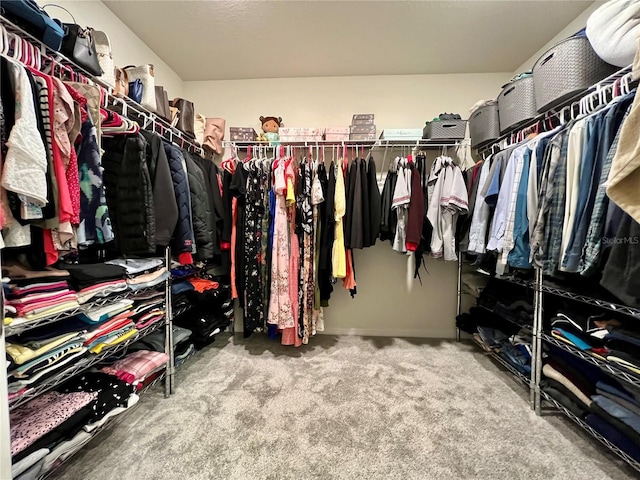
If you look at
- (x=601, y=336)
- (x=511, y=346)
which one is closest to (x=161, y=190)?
(x=601, y=336)

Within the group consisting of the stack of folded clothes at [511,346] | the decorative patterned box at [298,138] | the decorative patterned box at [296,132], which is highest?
the decorative patterned box at [296,132]

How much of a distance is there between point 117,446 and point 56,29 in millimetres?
1834

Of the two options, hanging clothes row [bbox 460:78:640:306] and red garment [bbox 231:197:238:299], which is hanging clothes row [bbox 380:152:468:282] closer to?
hanging clothes row [bbox 460:78:640:306]

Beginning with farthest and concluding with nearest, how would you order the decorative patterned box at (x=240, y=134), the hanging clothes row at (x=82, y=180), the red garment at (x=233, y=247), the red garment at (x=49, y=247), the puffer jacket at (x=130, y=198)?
the decorative patterned box at (x=240, y=134) < the red garment at (x=233, y=247) < the puffer jacket at (x=130, y=198) < the red garment at (x=49, y=247) < the hanging clothes row at (x=82, y=180)

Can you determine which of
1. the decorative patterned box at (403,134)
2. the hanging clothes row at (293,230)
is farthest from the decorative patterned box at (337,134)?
the decorative patterned box at (403,134)

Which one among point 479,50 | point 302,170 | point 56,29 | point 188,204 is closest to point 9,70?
point 56,29

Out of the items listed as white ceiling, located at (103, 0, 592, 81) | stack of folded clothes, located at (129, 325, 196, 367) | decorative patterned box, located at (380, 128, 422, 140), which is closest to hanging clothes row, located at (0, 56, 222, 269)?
stack of folded clothes, located at (129, 325, 196, 367)

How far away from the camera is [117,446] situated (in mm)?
1195

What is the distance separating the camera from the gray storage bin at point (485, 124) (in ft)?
6.25

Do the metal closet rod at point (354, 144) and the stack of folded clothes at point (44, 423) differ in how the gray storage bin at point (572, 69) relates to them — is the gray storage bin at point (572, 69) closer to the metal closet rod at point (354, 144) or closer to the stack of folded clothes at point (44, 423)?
the metal closet rod at point (354, 144)

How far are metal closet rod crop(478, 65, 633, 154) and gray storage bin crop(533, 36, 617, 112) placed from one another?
36 millimetres

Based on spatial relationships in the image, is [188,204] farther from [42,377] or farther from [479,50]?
[479,50]

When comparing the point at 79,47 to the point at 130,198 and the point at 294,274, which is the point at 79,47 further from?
the point at 294,274

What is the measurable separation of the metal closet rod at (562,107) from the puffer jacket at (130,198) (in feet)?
7.34
